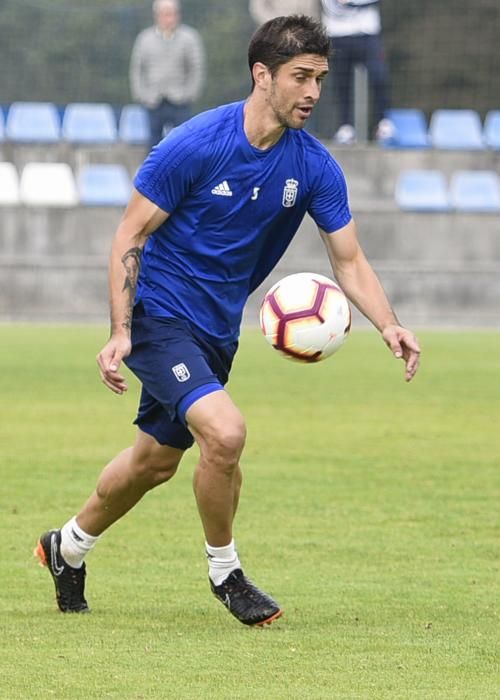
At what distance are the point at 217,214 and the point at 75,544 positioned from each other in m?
1.41

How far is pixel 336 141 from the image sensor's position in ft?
83.0

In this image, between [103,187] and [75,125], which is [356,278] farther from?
[75,125]

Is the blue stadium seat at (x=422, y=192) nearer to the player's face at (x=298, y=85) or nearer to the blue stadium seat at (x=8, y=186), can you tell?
the blue stadium seat at (x=8, y=186)

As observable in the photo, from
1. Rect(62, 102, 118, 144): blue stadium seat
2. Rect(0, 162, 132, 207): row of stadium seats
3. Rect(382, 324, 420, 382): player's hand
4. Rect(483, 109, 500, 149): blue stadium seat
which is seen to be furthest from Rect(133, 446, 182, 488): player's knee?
Rect(483, 109, 500, 149): blue stadium seat

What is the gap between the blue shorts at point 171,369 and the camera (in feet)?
20.2

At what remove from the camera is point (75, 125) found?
26578mm

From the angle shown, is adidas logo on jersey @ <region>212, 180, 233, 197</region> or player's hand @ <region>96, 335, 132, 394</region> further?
adidas logo on jersey @ <region>212, 180, 233, 197</region>

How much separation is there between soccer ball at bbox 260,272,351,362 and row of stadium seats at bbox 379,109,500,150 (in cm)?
1986

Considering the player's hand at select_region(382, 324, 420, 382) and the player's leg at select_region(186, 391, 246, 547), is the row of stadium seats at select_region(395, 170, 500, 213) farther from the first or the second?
the player's leg at select_region(186, 391, 246, 547)

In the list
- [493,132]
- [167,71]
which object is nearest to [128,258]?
[167,71]

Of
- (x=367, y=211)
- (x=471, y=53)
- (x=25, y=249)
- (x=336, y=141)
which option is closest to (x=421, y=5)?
(x=471, y=53)

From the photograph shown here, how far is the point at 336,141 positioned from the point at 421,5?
199 inches

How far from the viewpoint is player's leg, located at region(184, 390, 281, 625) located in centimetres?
A: 600

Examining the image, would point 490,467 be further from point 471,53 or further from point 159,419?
point 471,53
